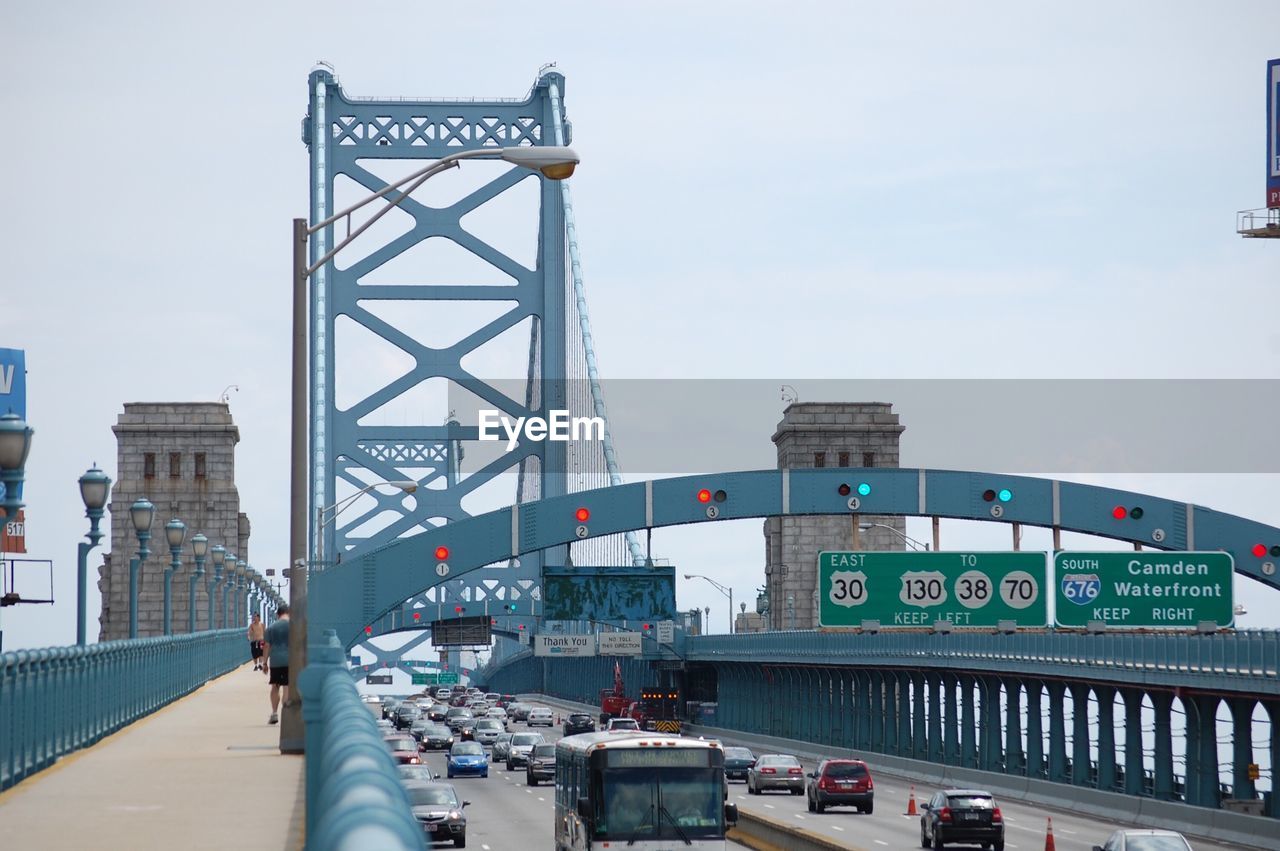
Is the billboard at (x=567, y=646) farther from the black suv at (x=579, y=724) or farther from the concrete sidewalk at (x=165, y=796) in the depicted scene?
the concrete sidewalk at (x=165, y=796)

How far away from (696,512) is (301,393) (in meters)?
21.9

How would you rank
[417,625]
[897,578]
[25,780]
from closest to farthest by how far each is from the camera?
[25,780] < [897,578] < [417,625]

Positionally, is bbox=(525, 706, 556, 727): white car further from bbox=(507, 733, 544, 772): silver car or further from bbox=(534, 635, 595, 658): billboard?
bbox=(507, 733, 544, 772): silver car

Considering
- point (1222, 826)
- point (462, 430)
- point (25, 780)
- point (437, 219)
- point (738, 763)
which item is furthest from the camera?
point (462, 430)

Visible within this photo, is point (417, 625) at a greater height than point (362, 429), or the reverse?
point (362, 429)

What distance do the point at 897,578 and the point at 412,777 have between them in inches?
520

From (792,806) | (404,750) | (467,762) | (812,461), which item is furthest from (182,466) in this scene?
(792,806)

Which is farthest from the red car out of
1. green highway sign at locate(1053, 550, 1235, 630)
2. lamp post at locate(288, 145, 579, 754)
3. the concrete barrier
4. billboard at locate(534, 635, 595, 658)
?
billboard at locate(534, 635, 595, 658)

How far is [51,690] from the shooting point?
2066cm

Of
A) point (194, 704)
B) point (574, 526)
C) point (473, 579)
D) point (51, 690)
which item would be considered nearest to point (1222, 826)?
point (574, 526)

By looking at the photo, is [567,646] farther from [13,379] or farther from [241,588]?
[13,379]

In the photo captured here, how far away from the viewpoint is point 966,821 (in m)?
41.7

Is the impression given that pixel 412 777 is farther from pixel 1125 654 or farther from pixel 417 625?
pixel 417 625

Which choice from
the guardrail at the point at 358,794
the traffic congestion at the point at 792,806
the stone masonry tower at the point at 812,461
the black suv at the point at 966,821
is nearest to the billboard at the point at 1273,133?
the traffic congestion at the point at 792,806
